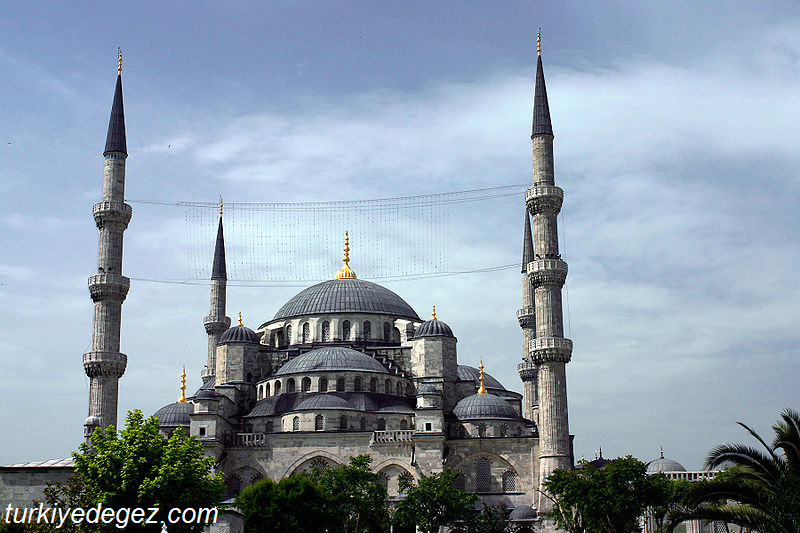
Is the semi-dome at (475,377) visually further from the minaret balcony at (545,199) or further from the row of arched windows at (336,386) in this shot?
the minaret balcony at (545,199)

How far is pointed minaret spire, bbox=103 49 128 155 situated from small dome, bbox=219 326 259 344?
35.2 ft

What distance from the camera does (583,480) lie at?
34.8 m

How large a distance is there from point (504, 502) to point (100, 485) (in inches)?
844

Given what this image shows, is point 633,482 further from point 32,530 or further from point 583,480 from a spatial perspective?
point 32,530

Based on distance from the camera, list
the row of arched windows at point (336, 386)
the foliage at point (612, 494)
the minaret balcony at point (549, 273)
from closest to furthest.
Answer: the foliage at point (612, 494)
the minaret balcony at point (549, 273)
the row of arched windows at point (336, 386)

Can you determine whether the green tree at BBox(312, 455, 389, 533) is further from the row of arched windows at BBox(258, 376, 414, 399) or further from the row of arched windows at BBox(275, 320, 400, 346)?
the row of arched windows at BBox(275, 320, 400, 346)

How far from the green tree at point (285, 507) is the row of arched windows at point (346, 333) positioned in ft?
56.7

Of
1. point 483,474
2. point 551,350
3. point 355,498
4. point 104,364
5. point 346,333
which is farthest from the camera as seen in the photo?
point 346,333

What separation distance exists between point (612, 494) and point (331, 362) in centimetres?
1763

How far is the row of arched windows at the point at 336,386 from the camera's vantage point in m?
47.5

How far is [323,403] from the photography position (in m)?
45.5

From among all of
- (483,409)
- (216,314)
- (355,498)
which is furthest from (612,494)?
(216,314)

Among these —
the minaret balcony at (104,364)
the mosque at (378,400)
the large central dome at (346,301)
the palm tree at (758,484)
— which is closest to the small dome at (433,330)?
the mosque at (378,400)

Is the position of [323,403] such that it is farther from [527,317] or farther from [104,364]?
[527,317]
